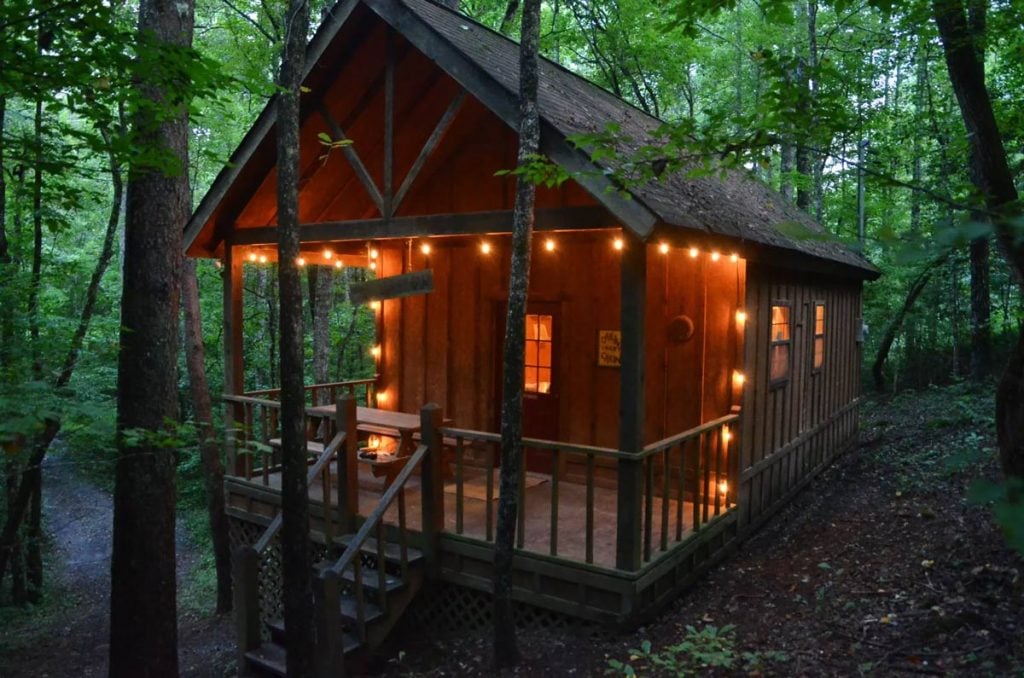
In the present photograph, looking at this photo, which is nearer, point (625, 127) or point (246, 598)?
point (246, 598)

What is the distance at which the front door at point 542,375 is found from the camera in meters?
8.59

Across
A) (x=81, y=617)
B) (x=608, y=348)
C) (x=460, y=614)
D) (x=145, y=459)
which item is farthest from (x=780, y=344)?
(x=81, y=617)

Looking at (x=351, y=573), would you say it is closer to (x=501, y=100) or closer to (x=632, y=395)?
(x=632, y=395)

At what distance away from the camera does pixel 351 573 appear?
682 centimetres

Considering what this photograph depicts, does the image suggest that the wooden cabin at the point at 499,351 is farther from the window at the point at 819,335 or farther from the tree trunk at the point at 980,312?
the tree trunk at the point at 980,312

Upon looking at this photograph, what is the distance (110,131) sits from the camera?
4727 millimetres

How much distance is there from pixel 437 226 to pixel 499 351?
8.26 ft

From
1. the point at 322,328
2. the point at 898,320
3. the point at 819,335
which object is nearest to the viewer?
the point at 819,335

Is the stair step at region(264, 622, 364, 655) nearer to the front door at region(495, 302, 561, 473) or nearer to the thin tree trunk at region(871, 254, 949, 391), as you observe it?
the front door at region(495, 302, 561, 473)

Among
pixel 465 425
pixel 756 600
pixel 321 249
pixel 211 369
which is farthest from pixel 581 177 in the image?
pixel 211 369

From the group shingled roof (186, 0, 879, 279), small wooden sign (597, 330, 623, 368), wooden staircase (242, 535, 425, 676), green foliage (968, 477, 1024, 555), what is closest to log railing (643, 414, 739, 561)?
small wooden sign (597, 330, 623, 368)

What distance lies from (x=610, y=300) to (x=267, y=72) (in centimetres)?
1369

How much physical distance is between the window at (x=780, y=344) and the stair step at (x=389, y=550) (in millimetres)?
4858

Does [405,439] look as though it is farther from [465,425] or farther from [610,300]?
[610,300]
